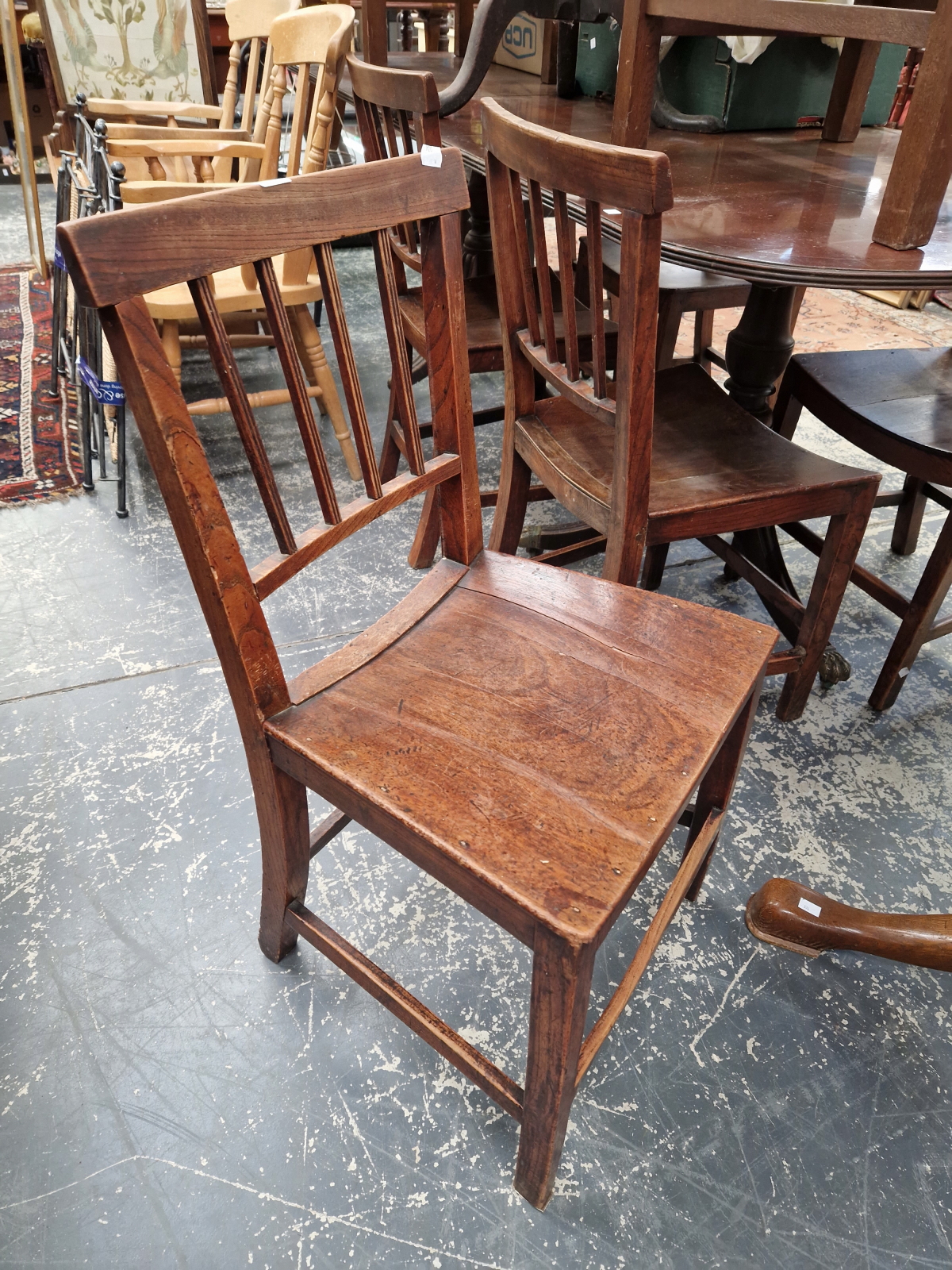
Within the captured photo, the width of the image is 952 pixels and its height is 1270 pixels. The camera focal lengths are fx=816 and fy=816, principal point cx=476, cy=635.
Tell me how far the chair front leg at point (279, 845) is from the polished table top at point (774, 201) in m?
0.89

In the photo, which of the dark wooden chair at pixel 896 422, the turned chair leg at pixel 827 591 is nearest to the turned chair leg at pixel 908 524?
the dark wooden chair at pixel 896 422

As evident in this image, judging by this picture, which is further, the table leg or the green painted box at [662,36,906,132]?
the green painted box at [662,36,906,132]

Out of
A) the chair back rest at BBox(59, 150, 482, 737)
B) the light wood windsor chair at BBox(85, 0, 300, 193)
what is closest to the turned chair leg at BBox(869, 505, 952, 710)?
the chair back rest at BBox(59, 150, 482, 737)

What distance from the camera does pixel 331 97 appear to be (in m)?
2.01

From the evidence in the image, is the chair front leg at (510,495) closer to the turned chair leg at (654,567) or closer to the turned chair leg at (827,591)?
the turned chair leg at (654,567)

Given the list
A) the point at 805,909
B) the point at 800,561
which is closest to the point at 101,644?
the point at 805,909

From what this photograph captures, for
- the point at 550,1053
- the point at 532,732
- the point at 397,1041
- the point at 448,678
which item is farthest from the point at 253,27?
the point at 550,1053

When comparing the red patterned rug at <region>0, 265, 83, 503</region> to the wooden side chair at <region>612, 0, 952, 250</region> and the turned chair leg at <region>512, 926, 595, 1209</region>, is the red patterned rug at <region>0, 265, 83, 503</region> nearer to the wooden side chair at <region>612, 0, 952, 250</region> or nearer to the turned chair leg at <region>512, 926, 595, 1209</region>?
the wooden side chair at <region>612, 0, 952, 250</region>

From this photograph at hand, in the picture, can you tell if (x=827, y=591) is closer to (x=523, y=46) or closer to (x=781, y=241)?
(x=781, y=241)

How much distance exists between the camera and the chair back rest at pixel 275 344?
2.25 ft

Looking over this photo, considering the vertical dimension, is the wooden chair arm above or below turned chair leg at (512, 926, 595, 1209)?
above

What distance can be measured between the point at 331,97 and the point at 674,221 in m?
1.23

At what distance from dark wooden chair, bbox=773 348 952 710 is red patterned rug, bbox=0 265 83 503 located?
1.95m

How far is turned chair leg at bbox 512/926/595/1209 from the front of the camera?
2.36 feet
